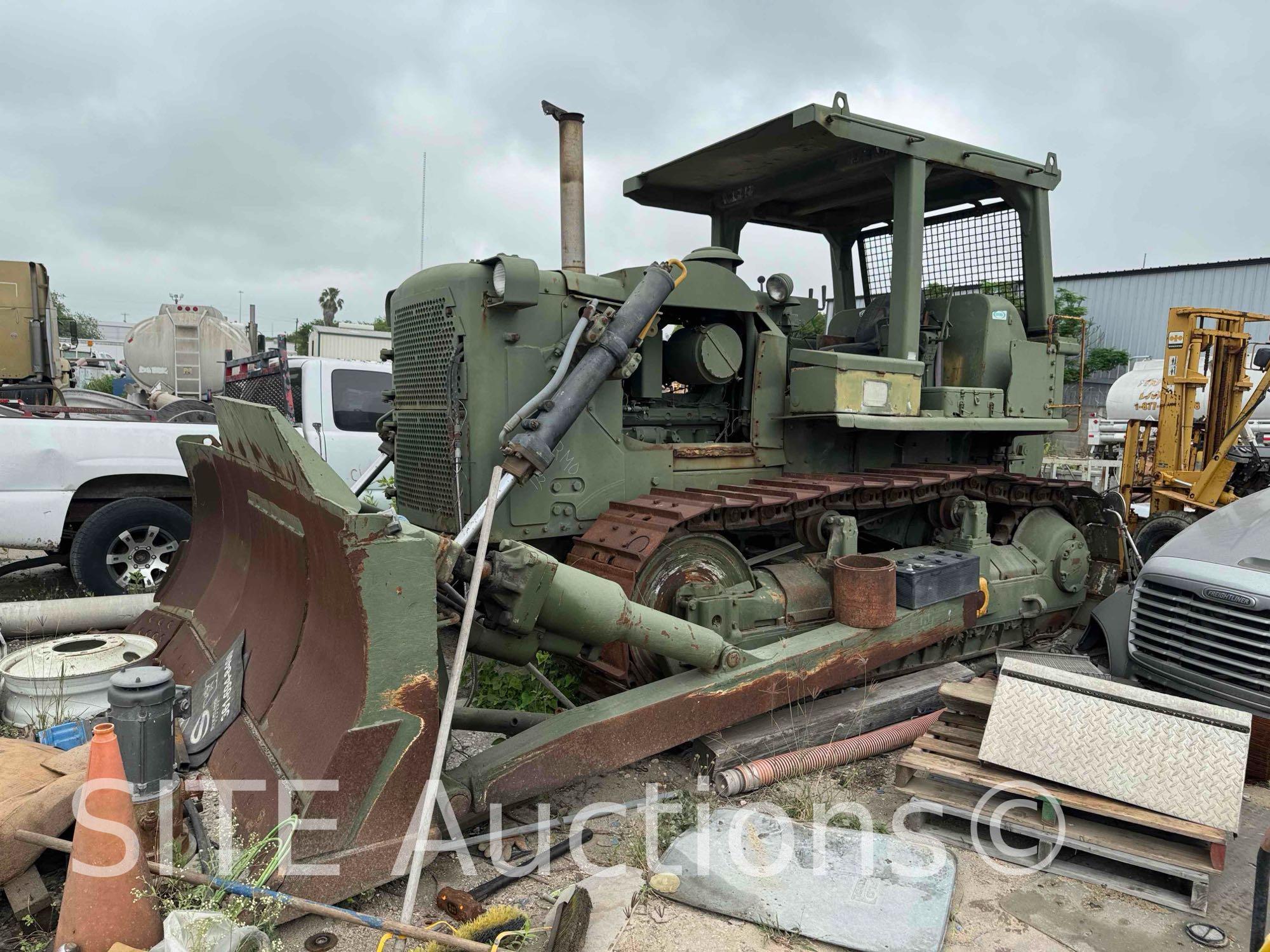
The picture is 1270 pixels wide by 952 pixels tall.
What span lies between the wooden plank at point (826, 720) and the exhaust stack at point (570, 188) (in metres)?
3.22

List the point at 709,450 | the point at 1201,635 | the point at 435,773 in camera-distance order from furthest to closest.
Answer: the point at 709,450, the point at 1201,635, the point at 435,773

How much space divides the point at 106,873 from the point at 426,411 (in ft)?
8.90

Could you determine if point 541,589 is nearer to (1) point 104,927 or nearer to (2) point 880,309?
(1) point 104,927

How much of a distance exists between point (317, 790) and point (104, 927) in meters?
0.63

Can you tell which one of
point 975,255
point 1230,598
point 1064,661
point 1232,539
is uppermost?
point 975,255

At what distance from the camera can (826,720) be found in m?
4.30

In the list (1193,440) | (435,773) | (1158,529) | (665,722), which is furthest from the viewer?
(1193,440)

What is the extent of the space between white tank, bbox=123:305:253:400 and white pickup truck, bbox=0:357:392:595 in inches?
268

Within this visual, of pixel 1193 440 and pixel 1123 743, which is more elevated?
pixel 1193 440

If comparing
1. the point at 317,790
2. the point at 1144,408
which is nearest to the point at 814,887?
the point at 317,790

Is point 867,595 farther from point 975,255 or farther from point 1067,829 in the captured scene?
point 975,255

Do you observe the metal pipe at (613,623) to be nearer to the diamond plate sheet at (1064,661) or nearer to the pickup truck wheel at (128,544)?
the diamond plate sheet at (1064,661)

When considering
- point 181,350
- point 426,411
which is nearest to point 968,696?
point 426,411

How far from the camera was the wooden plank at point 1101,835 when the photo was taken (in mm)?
3102
